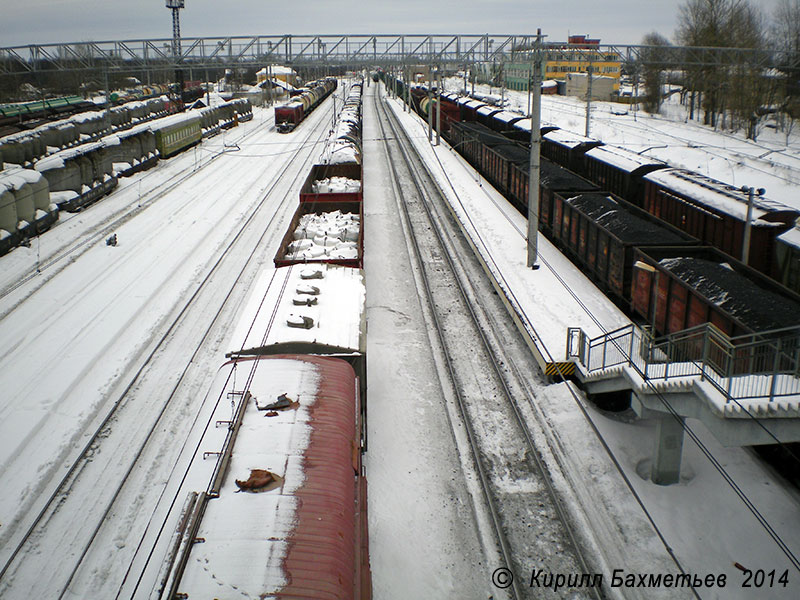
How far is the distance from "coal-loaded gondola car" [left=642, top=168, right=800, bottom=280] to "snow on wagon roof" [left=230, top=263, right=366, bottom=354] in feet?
34.4

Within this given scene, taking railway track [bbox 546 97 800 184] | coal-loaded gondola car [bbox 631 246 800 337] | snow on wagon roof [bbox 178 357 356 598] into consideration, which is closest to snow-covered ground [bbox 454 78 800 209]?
railway track [bbox 546 97 800 184]

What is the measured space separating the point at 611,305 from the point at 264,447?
13.6m

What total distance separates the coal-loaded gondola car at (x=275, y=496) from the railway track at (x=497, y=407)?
3030 millimetres

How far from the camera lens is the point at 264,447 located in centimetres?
841

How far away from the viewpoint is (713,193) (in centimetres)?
1903

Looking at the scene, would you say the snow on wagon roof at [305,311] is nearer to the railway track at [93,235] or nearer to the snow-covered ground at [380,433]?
the snow-covered ground at [380,433]

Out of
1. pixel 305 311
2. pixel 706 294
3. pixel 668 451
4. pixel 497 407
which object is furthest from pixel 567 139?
pixel 668 451

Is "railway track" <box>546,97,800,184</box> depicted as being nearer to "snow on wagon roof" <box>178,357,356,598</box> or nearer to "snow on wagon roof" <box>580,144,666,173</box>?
"snow on wagon roof" <box>580,144,666,173</box>

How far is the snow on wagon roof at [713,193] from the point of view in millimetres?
17406

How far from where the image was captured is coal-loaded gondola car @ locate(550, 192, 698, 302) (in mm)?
17562

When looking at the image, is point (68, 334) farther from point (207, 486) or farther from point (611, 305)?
point (611, 305)

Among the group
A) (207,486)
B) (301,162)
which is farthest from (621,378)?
(301,162)

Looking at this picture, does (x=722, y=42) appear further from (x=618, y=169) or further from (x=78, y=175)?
(x=78, y=175)

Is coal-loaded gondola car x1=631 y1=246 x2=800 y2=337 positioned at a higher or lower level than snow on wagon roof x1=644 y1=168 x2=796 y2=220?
lower
